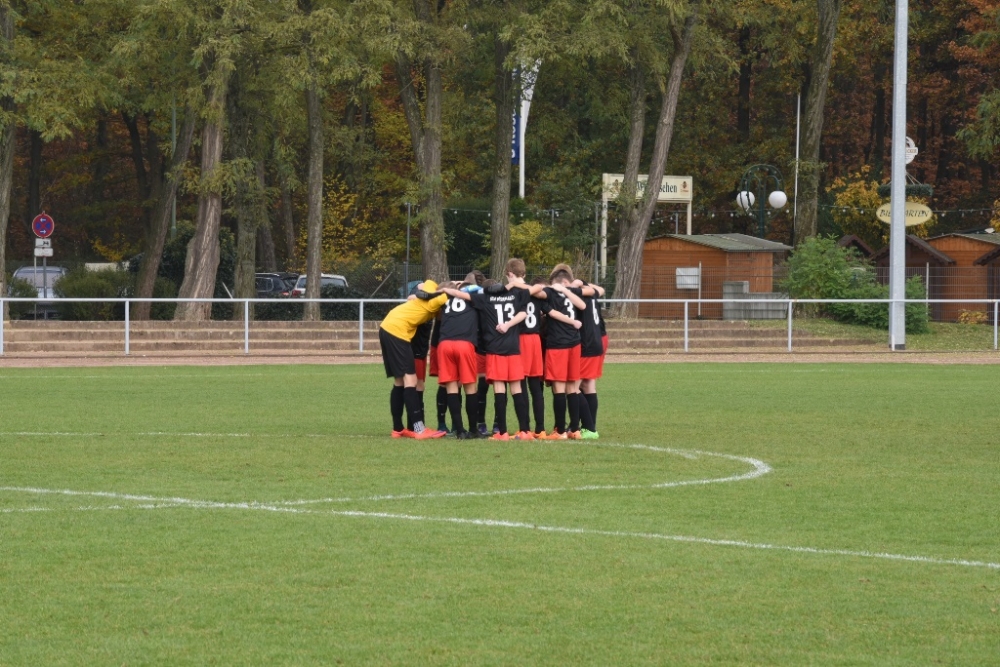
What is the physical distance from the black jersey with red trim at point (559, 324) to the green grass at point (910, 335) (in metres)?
21.9

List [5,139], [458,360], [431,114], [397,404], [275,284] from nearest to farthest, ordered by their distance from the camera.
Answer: [458,360] < [397,404] < [5,139] < [431,114] < [275,284]

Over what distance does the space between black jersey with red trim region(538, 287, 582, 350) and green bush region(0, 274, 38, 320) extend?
89.3 ft

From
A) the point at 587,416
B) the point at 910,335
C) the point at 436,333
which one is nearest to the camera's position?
the point at 436,333

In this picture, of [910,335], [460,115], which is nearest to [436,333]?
[910,335]

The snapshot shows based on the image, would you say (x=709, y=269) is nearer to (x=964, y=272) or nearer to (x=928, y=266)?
(x=928, y=266)

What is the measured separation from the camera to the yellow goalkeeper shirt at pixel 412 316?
52.5ft

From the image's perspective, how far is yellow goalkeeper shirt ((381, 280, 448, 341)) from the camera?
52.5 ft

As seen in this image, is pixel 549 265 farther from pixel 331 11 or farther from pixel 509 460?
pixel 509 460

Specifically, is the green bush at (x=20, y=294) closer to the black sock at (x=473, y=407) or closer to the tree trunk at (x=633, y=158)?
the tree trunk at (x=633, y=158)

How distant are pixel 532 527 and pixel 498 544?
2.35 feet

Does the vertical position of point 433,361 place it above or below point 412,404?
above

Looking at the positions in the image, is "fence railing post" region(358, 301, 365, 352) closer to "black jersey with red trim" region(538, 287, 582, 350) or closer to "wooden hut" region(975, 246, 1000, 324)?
"black jersey with red trim" region(538, 287, 582, 350)

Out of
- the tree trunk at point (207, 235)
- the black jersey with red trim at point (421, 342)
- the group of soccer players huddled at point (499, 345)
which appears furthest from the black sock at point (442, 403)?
the tree trunk at point (207, 235)

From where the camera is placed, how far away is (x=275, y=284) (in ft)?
175
